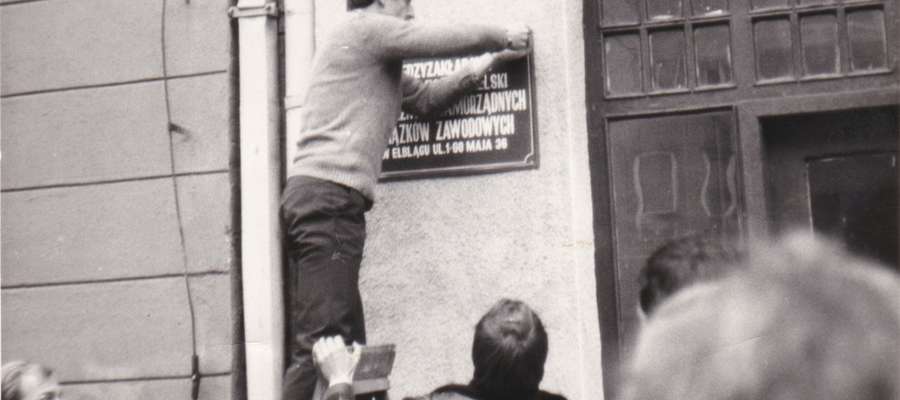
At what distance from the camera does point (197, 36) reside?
5785mm

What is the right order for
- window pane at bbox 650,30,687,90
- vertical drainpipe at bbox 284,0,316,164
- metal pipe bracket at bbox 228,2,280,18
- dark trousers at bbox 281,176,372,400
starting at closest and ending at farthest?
dark trousers at bbox 281,176,372,400, window pane at bbox 650,30,687,90, vertical drainpipe at bbox 284,0,316,164, metal pipe bracket at bbox 228,2,280,18

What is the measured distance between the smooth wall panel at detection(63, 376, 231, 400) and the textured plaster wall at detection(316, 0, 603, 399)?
787 mm

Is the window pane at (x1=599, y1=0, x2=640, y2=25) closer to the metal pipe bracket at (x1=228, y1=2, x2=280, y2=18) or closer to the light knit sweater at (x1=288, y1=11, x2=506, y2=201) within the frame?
the light knit sweater at (x1=288, y1=11, x2=506, y2=201)

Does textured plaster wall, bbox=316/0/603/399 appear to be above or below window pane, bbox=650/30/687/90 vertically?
below

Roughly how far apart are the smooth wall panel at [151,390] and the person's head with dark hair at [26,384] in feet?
4.39

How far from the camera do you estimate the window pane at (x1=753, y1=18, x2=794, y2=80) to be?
17.2 feet

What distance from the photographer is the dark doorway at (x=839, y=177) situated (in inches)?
203

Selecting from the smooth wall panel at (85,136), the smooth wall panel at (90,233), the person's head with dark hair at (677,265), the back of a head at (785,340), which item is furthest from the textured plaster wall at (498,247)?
the back of a head at (785,340)

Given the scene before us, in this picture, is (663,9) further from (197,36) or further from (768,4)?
(197,36)

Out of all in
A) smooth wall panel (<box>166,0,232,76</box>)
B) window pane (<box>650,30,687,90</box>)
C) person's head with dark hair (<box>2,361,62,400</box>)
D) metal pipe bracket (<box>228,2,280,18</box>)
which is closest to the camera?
person's head with dark hair (<box>2,361,62,400</box>)

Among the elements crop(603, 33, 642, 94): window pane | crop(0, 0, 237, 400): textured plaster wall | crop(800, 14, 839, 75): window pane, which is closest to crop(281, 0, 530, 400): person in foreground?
crop(603, 33, 642, 94): window pane

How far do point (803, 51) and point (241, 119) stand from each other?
254 cm

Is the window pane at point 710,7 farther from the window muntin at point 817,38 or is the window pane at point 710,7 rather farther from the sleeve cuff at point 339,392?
the sleeve cuff at point 339,392

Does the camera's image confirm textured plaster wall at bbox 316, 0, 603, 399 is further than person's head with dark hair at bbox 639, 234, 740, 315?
Yes
